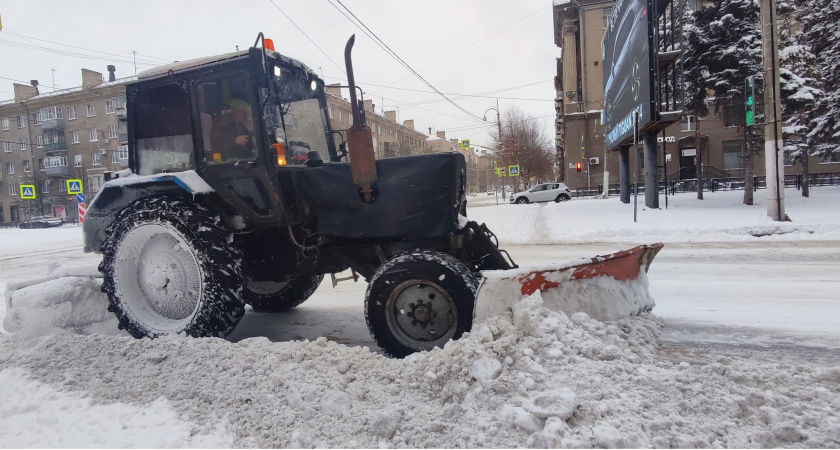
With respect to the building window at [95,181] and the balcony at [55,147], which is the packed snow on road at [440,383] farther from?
the balcony at [55,147]

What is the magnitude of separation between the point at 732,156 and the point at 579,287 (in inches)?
1608

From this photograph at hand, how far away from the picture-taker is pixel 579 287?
132 inches

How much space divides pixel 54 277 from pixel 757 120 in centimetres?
2251

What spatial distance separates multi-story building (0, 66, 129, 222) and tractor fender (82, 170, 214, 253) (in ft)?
154

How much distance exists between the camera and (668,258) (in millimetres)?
8258

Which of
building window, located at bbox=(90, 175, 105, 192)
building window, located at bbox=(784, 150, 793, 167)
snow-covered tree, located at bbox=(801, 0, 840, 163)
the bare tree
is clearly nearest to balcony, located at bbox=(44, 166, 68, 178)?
building window, located at bbox=(90, 175, 105, 192)

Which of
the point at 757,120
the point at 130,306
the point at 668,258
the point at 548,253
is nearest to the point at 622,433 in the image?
the point at 130,306

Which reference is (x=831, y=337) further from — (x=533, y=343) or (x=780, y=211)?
(x=780, y=211)

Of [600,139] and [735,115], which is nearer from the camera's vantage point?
[735,115]

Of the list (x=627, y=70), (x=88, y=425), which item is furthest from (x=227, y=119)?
(x=627, y=70)

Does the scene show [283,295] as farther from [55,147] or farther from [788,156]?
[55,147]

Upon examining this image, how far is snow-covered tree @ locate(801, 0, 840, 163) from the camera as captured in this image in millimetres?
19141

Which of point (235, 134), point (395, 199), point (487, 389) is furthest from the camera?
point (235, 134)

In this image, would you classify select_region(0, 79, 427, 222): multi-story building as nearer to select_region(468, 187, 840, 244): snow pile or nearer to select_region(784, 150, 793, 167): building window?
select_region(784, 150, 793, 167): building window
